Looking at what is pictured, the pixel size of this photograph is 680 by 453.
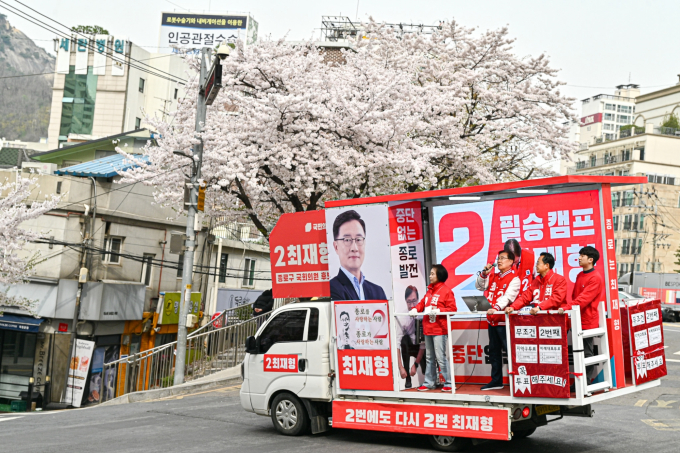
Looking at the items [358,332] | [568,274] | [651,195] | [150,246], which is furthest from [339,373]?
[651,195]

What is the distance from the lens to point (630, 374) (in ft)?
32.1

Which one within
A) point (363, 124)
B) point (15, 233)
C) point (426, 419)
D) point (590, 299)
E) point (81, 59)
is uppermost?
point (81, 59)

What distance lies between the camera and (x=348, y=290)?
11.0m

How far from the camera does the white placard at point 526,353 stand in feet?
29.3

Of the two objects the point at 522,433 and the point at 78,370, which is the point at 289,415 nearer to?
the point at 522,433

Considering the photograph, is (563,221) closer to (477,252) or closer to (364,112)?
(477,252)

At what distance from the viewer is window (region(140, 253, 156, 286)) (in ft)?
98.3

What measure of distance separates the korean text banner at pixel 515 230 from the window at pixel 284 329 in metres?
2.73

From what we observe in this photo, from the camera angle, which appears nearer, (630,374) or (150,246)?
(630,374)

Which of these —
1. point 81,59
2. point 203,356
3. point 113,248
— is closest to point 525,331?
point 203,356

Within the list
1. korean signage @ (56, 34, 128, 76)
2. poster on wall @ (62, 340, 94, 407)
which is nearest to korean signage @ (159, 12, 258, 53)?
korean signage @ (56, 34, 128, 76)

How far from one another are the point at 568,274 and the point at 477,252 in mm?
1629

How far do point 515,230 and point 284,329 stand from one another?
417 cm

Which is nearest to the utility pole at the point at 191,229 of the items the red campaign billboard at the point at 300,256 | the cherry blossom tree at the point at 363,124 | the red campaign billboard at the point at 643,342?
the cherry blossom tree at the point at 363,124
